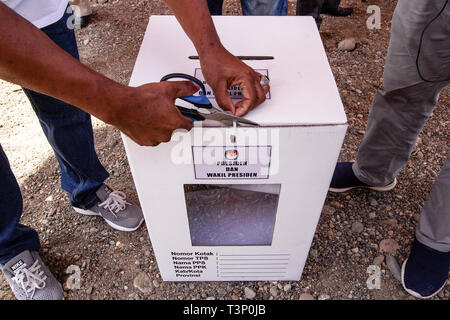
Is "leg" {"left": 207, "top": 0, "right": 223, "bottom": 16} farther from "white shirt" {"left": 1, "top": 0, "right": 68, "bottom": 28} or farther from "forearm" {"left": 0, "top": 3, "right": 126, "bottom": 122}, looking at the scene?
"forearm" {"left": 0, "top": 3, "right": 126, "bottom": 122}

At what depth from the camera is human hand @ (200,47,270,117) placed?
673 mm

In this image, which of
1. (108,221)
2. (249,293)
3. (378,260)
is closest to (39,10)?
(108,221)

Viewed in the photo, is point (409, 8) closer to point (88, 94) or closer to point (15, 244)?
point (88, 94)

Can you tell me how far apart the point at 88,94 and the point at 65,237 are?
0.78 m

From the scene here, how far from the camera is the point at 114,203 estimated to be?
3.94 ft

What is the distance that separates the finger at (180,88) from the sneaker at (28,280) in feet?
2.48

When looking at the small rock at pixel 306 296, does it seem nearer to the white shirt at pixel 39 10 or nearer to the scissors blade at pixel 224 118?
the scissors blade at pixel 224 118

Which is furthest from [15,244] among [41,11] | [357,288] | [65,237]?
[357,288]

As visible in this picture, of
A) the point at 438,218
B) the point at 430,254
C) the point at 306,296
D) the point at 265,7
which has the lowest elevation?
the point at 306,296

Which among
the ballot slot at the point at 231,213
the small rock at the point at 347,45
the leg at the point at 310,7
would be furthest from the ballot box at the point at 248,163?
the small rock at the point at 347,45

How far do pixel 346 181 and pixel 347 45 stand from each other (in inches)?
37.8

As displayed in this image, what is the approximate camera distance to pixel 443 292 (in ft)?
3.47

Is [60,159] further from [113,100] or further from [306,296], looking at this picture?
[306,296]

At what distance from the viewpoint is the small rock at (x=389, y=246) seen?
114 centimetres
